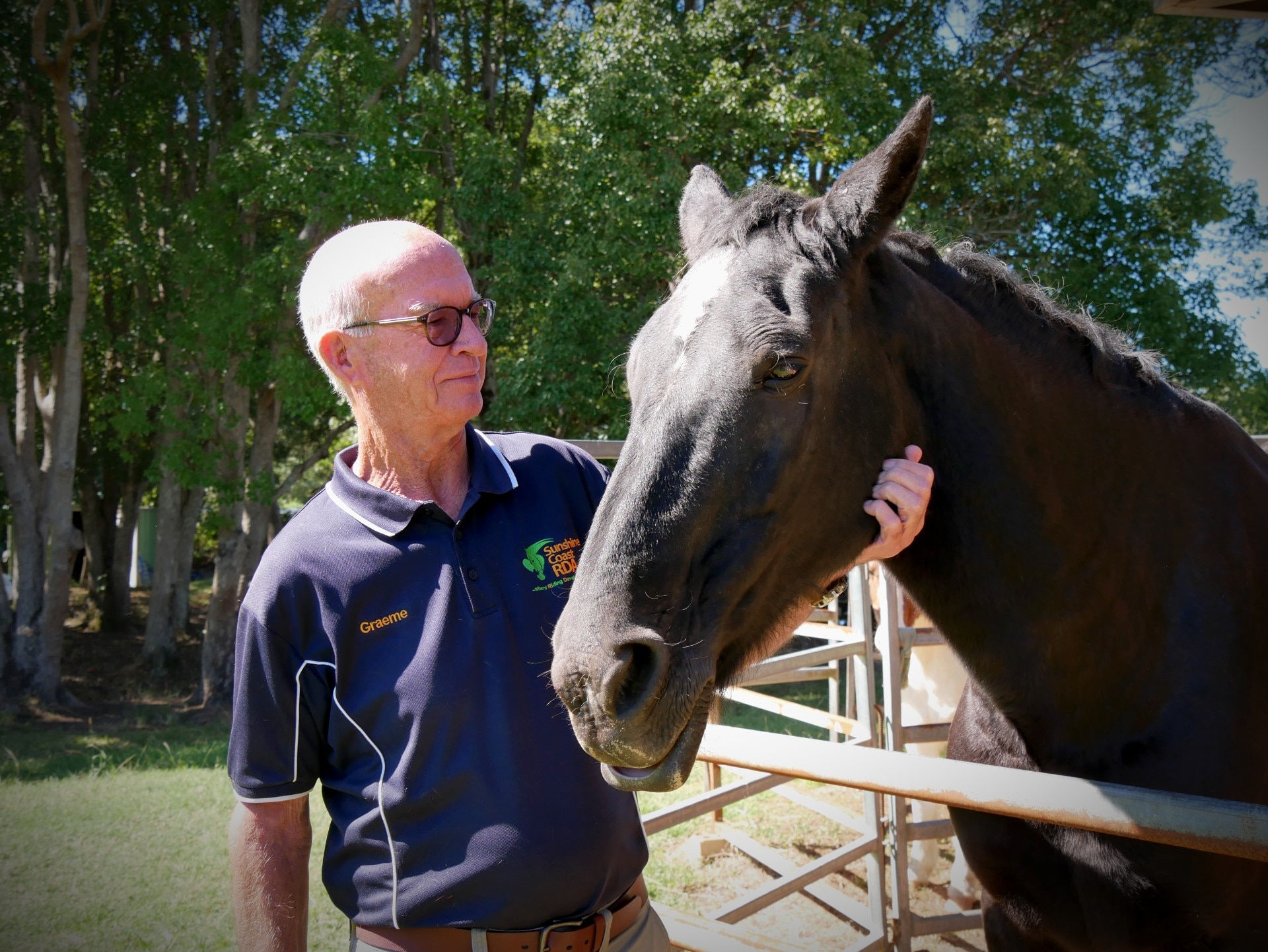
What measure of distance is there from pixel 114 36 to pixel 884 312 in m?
18.7

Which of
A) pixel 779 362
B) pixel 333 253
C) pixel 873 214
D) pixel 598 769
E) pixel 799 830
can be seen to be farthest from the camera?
pixel 799 830

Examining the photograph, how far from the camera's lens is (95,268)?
581 inches

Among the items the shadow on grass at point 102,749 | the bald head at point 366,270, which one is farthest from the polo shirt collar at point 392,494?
the shadow on grass at point 102,749

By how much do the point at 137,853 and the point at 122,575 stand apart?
15.5 m

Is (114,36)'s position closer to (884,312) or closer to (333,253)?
(333,253)

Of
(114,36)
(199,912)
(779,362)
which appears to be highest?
(114,36)

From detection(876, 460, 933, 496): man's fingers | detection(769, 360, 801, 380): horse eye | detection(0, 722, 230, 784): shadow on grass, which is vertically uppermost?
detection(769, 360, 801, 380): horse eye

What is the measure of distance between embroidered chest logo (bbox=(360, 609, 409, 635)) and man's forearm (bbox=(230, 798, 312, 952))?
1.53ft

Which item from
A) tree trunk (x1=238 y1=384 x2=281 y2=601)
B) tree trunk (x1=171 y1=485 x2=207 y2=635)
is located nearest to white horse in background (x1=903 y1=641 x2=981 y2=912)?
tree trunk (x1=238 y1=384 x2=281 y2=601)

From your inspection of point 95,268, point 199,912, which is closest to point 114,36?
point 95,268

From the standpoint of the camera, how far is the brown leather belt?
191 centimetres

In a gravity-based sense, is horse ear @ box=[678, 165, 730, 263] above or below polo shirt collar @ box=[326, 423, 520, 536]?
above

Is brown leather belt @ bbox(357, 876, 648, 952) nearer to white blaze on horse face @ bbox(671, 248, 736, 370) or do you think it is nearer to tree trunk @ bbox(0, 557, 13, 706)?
white blaze on horse face @ bbox(671, 248, 736, 370)

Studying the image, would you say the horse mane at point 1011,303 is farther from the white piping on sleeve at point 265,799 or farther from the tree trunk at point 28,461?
the tree trunk at point 28,461
